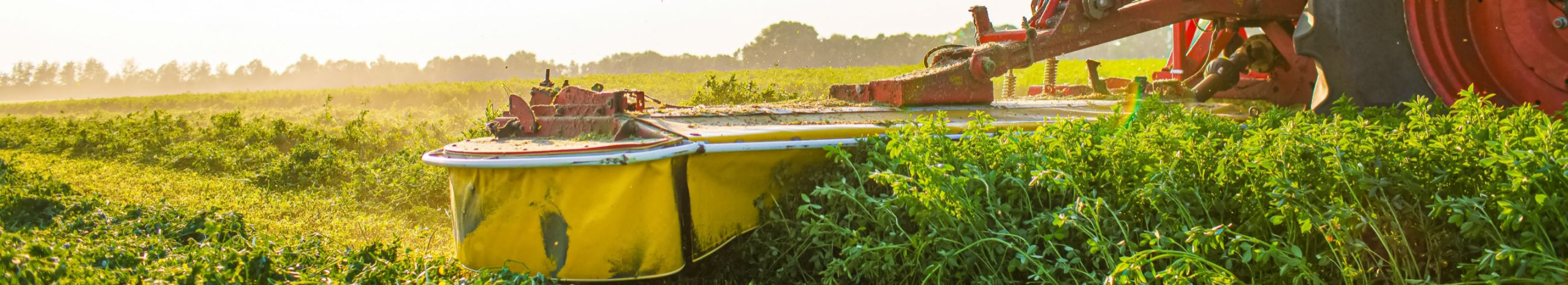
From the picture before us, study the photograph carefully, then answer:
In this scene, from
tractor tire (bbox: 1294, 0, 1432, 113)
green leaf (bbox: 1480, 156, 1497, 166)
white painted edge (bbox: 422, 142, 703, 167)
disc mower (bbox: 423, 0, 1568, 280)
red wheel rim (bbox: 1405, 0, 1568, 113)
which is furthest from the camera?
tractor tire (bbox: 1294, 0, 1432, 113)

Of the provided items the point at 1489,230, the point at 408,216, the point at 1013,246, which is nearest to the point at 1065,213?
the point at 1013,246

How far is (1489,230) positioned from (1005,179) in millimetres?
1074

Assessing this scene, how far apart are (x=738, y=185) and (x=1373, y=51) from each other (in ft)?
8.58

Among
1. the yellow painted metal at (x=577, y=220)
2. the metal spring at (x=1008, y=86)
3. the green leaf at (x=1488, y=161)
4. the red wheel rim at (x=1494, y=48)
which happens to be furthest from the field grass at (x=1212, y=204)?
the metal spring at (x=1008, y=86)

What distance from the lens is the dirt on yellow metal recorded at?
3012 millimetres

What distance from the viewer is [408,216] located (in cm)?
634

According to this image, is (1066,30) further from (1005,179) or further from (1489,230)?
(1489,230)

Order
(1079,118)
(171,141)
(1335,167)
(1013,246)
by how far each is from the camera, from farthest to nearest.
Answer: (171,141), (1079,118), (1013,246), (1335,167)

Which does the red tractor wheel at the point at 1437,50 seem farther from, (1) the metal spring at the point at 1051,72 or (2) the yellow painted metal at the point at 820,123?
(1) the metal spring at the point at 1051,72

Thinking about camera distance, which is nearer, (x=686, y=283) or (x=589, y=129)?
(x=686, y=283)

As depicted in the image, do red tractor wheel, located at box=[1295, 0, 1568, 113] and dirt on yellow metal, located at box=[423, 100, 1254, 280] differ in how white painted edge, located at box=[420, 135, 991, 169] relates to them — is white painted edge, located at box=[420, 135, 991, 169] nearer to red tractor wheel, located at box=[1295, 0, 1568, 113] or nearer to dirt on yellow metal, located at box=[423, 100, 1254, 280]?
dirt on yellow metal, located at box=[423, 100, 1254, 280]

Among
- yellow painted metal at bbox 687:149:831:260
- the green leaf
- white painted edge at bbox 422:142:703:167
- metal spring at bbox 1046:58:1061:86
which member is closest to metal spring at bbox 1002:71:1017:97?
metal spring at bbox 1046:58:1061:86

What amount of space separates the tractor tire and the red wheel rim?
58mm

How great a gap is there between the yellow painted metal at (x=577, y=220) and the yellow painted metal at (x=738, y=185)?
0.37ft
